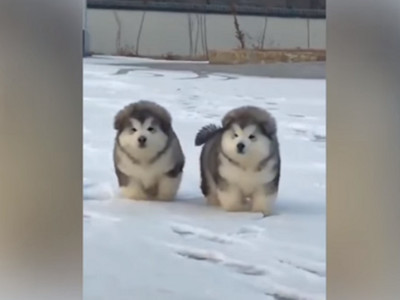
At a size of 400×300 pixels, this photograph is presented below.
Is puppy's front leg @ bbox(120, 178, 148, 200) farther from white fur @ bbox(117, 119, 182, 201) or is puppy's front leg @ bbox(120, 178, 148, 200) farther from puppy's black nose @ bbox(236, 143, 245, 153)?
puppy's black nose @ bbox(236, 143, 245, 153)

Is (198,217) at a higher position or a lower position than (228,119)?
lower

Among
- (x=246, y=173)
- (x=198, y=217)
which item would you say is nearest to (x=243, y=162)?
(x=246, y=173)

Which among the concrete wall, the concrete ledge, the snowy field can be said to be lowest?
the snowy field

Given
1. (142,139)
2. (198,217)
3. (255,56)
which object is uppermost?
(255,56)

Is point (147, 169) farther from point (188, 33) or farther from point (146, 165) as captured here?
point (188, 33)

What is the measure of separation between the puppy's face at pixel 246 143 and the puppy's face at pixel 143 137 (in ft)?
0.29

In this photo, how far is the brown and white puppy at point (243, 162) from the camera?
2.70ft

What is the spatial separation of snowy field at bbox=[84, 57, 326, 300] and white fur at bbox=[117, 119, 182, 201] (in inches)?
0.5

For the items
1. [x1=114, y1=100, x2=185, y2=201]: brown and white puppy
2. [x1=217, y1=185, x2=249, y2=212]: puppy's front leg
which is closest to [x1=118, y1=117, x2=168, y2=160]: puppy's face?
[x1=114, y1=100, x2=185, y2=201]: brown and white puppy

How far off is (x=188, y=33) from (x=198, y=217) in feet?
0.79

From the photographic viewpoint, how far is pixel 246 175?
87 centimetres

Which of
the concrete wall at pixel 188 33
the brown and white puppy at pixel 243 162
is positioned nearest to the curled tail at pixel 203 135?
the brown and white puppy at pixel 243 162

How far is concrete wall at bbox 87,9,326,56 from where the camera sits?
2.59 feet
